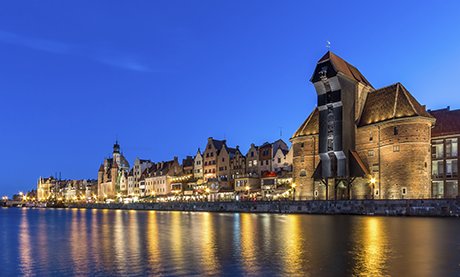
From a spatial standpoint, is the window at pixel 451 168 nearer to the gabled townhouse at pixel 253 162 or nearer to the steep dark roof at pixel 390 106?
the steep dark roof at pixel 390 106

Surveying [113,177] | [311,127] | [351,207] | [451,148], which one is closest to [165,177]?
[113,177]

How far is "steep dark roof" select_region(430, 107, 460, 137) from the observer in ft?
201

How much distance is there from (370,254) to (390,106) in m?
46.9

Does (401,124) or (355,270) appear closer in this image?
(355,270)

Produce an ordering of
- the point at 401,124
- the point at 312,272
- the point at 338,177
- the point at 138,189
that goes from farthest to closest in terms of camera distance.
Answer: the point at 138,189, the point at 338,177, the point at 401,124, the point at 312,272

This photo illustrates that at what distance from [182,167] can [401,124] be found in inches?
2962

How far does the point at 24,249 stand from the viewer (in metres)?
25.4

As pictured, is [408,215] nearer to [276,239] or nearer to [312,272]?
[276,239]

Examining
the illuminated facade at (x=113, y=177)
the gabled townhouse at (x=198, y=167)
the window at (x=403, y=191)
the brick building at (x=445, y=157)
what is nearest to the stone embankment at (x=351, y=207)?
the window at (x=403, y=191)

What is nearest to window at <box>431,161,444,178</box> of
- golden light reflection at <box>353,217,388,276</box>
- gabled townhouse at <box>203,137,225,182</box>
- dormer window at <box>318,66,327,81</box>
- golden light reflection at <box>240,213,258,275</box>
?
dormer window at <box>318,66,327,81</box>

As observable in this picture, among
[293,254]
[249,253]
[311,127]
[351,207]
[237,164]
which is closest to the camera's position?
[293,254]

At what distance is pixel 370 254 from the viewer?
19.9m

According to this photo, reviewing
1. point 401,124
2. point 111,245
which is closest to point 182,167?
point 401,124

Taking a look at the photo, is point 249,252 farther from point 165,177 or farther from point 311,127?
point 165,177
